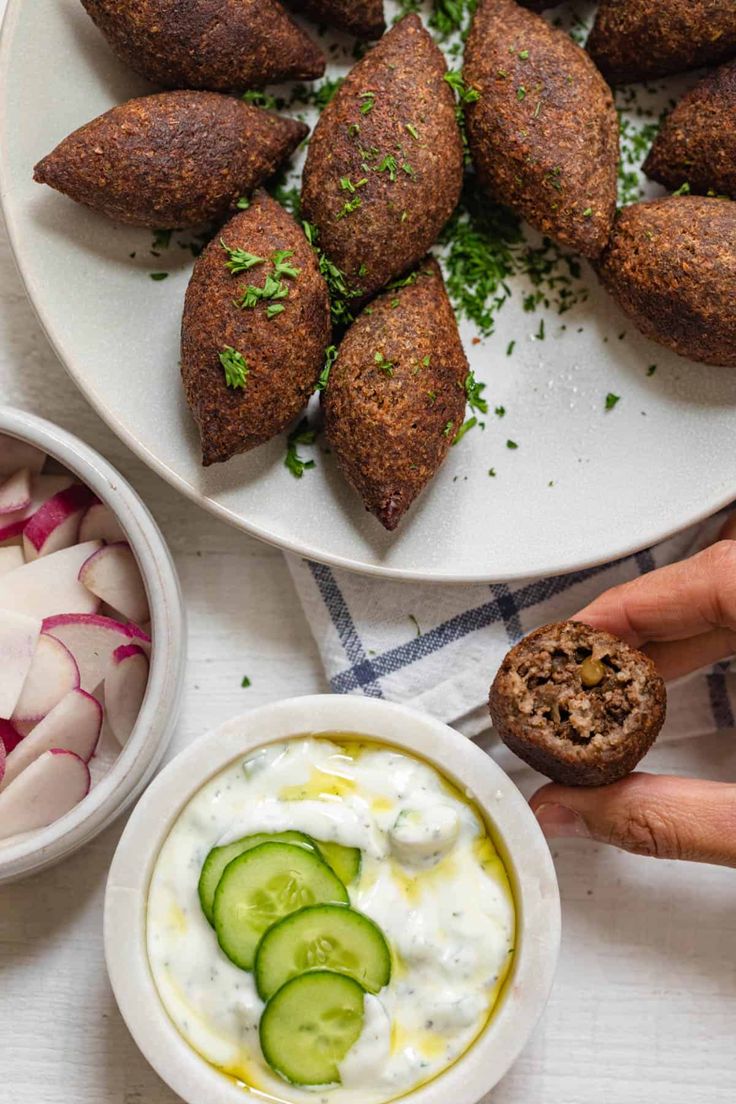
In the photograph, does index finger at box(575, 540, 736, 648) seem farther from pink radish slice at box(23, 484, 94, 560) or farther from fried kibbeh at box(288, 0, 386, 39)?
fried kibbeh at box(288, 0, 386, 39)

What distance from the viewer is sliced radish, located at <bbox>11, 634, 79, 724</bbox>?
196cm

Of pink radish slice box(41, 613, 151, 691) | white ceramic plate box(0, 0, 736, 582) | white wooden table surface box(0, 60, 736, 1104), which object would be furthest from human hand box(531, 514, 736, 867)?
pink radish slice box(41, 613, 151, 691)

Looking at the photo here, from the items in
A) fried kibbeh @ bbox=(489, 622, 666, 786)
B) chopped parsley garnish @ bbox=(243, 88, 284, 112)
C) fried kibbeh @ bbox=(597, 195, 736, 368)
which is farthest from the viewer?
chopped parsley garnish @ bbox=(243, 88, 284, 112)

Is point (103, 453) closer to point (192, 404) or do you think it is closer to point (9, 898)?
point (192, 404)

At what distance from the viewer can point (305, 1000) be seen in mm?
1730

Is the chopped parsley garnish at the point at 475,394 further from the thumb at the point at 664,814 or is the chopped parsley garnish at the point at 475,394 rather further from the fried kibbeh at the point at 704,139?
the thumb at the point at 664,814

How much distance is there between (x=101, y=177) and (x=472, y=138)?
67cm

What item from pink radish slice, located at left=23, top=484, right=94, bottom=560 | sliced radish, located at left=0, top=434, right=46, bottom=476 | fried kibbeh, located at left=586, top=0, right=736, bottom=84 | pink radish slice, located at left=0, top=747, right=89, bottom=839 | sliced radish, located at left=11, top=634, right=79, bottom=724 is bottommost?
pink radish slice, located at left=0, top=747, right=89, bottom=839

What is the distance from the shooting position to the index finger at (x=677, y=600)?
1.93m

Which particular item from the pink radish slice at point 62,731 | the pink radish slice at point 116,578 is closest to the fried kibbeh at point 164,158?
the pink radish slice at point 116,578

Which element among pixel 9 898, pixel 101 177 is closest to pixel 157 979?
pixel 9 898

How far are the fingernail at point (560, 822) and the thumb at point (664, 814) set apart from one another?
0.04 metres

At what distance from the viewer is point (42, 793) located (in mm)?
1937

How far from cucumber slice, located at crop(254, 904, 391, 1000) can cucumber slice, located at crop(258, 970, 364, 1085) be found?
0.03m
